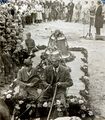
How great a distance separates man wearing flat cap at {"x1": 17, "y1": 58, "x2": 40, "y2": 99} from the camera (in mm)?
9789

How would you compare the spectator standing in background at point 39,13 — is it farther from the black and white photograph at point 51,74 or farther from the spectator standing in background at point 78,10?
the spectator standing in background at point 78,10

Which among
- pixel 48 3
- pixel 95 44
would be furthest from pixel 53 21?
pixel 95 44

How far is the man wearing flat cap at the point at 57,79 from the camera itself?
9.58 meters

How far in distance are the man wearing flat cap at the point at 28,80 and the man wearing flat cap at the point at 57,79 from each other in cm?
27

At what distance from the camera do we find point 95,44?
20031 millimetres

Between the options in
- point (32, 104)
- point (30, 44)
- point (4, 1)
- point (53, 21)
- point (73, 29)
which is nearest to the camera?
point (32, 104)

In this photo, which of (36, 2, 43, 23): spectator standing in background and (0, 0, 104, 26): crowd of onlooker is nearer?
(0, 0, 104, 26): crowd of onlooker

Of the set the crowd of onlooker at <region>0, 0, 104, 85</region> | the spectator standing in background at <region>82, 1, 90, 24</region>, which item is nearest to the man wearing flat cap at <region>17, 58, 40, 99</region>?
the crowd of onlooker at <region>0, 0, 104, 85</region>

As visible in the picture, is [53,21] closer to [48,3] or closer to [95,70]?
[48,3]

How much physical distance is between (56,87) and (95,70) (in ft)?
19.3

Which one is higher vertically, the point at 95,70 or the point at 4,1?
the point at 4,1

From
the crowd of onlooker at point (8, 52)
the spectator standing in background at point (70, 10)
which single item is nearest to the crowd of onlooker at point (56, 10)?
the spectator standing in background at point (70, 10)

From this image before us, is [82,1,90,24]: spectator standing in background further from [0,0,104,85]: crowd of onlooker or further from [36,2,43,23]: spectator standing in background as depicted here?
[36,2,43,23]: spectator standing in background

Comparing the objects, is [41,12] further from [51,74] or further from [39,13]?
[51,74]
